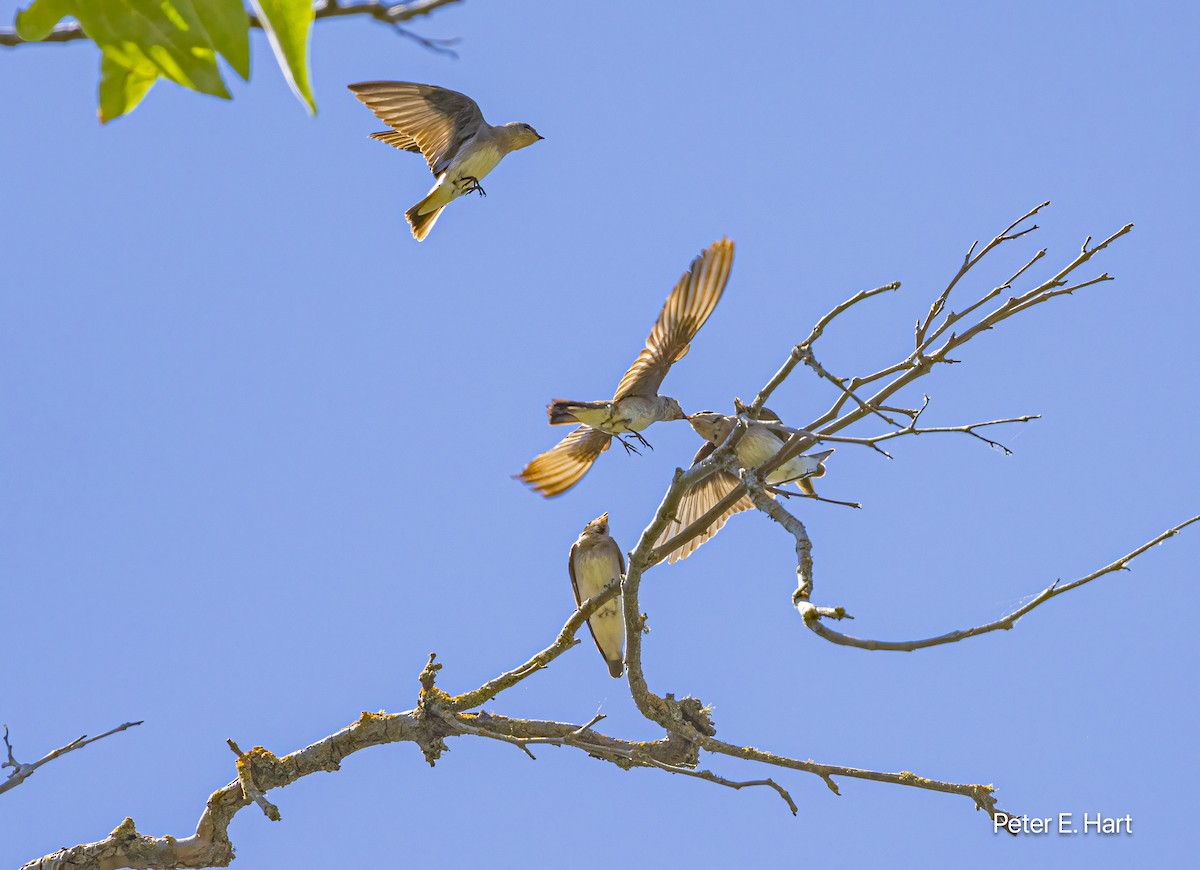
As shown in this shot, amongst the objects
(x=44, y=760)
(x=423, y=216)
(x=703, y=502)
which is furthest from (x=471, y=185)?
(x=44, y=760)

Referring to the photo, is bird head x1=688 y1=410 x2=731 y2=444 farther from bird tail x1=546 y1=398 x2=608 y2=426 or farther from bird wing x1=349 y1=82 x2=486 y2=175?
bird wing x1=349 y1=82 x2=486 y2=175

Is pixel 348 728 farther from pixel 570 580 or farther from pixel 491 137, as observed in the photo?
pixel 491 137

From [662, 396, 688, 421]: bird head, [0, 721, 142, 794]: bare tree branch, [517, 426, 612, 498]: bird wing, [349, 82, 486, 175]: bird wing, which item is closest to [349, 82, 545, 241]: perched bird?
A: [349, 82, 486, 175]: bird wing

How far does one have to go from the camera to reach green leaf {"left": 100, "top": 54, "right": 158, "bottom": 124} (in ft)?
3.02

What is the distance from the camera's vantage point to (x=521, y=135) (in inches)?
368

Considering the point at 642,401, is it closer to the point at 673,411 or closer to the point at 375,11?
the point at 673,411

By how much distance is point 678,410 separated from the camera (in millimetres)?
7336

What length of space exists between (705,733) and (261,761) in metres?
2.19

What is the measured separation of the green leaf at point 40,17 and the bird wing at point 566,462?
237 inches

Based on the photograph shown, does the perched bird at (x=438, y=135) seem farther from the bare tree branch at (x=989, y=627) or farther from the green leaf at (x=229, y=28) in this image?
the green leaf at (x=229, y=28)

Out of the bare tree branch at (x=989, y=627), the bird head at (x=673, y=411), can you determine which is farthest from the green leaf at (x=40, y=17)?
the bird head at (x=673, y=411)

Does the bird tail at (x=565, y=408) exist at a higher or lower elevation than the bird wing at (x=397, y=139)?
lower

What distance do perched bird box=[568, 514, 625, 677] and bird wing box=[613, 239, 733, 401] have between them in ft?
7.05

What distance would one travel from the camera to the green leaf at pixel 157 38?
0.86 metres
